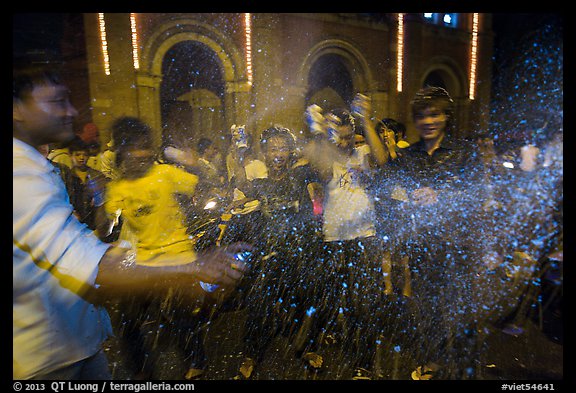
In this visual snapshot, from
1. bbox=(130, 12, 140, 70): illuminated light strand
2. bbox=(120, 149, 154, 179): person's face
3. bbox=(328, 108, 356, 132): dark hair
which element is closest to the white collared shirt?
bbox=(120, 149, 154, 179): person's face

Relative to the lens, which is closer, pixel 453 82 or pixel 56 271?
pixel 56 271

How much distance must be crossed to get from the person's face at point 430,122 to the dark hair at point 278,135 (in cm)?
76

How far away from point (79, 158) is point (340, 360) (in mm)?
2059

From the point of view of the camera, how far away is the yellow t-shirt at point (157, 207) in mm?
1980

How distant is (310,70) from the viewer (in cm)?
204

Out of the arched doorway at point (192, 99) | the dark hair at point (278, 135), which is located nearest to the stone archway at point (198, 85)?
the arched doorway at point (192, 99)

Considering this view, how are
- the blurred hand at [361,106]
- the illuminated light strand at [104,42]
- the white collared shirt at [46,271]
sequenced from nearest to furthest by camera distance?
1. the white collared shirt at [46,271]
2. the illuminated light strand at [104,42]
3. the blurred hand at [361,106]

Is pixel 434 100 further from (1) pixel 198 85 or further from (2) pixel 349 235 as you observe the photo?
(1) pixel 198 85

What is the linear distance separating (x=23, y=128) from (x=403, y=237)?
207cm

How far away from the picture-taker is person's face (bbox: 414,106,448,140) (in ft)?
6.64

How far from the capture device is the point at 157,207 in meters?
2.02

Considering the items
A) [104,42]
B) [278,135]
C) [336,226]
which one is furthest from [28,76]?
[336,226]

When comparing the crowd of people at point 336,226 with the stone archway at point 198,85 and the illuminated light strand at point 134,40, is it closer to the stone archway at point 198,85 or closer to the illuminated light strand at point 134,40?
the stone archway at point 198,85
